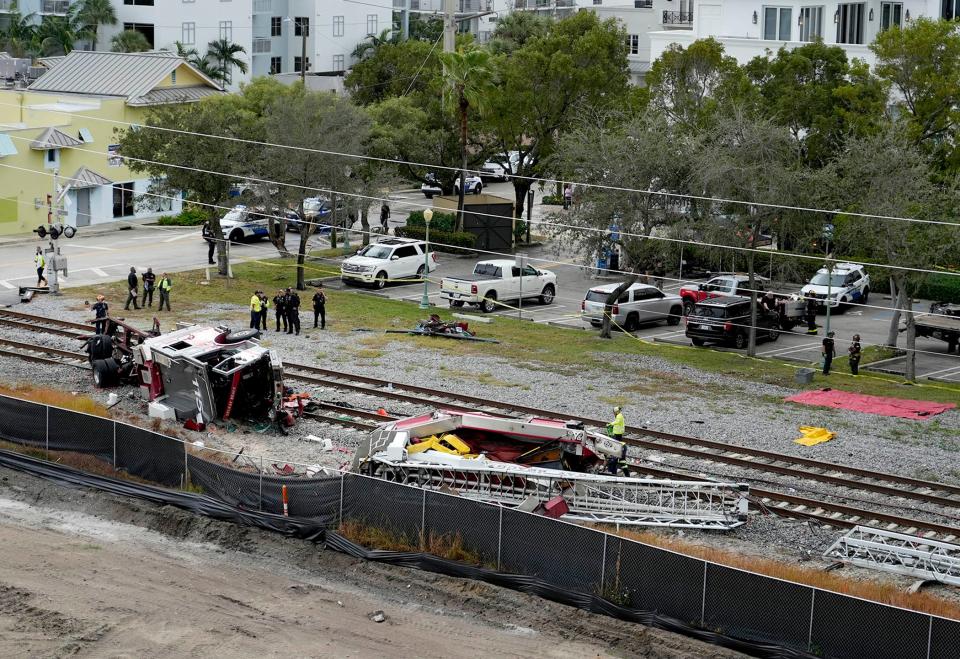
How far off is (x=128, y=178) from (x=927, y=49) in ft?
116

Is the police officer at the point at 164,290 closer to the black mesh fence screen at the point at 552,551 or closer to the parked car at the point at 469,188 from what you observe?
the black mesh fence screen at the point at 552,551

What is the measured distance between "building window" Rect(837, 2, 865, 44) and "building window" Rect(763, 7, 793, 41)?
2.79 meters

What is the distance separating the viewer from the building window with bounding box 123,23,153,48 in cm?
9062

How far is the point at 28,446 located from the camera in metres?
26.1

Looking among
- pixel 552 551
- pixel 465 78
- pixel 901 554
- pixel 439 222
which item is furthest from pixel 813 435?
pixel 439 222

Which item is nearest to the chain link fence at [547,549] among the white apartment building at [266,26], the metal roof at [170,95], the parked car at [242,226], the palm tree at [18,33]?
the parked car at [242,226]

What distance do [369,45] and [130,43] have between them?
1861 centimetres

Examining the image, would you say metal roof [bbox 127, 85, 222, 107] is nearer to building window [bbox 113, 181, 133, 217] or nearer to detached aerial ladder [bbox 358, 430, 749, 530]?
building window [bbox 113, 181, 133, 217]

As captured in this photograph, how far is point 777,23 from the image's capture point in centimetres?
6494

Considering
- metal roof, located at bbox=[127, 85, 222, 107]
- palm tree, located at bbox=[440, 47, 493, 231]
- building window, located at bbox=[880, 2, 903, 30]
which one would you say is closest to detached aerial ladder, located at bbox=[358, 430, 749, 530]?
palm tree, located at bbox=[440, 47, 493, 231]

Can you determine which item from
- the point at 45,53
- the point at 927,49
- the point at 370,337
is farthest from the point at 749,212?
the point at 45,53

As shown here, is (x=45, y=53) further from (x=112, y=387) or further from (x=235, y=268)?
(x=112, y=387)

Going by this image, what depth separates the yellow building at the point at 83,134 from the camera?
55.0 m

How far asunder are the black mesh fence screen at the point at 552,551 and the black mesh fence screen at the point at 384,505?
64.8 inches
